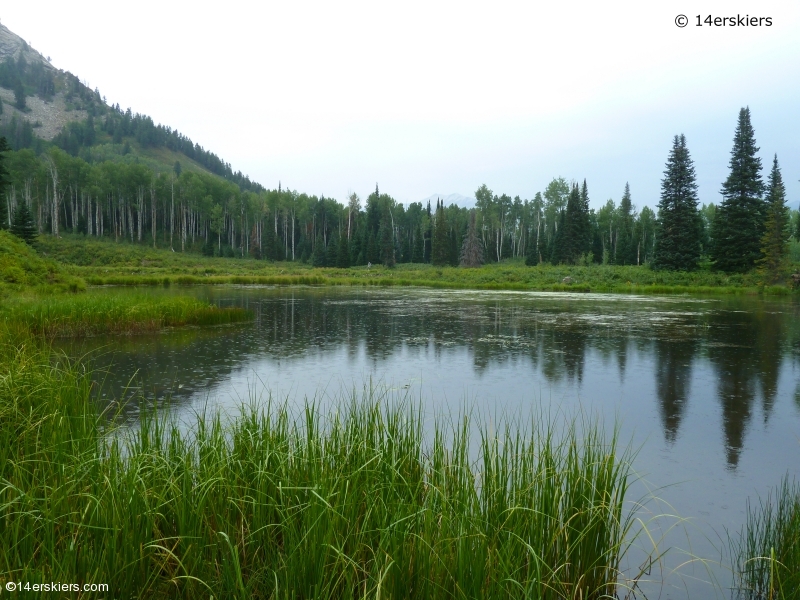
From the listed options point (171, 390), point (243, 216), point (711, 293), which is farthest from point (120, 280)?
point (243, 216)

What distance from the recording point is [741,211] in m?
43.4

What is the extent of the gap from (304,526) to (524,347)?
11446mm

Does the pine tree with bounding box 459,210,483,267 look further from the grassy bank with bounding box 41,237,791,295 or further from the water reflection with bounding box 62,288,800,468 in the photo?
the water reflection with bounding box 62,288,800,468

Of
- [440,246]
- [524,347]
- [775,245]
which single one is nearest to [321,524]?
[524,347]

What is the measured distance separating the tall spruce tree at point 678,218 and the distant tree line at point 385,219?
92 mm

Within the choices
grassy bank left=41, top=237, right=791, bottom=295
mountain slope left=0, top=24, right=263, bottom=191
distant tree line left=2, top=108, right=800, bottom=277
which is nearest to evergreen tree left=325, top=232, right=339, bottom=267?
distant tree line left=2, top=108, right=800, bottom=277

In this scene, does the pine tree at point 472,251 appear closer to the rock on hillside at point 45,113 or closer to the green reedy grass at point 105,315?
the green reedy grass at point 105,315

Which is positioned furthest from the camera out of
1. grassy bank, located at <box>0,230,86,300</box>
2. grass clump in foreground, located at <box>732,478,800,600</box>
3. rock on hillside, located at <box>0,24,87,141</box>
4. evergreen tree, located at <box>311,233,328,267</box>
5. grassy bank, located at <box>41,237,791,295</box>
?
rock on hillside, located at <box>0,24,87,141</box>

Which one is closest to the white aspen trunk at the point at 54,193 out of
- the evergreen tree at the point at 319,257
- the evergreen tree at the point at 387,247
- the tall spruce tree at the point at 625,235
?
the evergreen tree at the point at 319,257

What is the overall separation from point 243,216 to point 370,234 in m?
21.3

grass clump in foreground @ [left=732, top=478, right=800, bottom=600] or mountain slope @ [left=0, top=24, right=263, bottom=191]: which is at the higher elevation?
mountain slope @ [left=0, top=24, right=263, bottom=191]

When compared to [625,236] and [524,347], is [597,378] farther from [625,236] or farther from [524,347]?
[625,236]

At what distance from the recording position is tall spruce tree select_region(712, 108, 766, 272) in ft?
140

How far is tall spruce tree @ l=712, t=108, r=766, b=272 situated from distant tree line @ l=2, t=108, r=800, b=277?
99 mm
